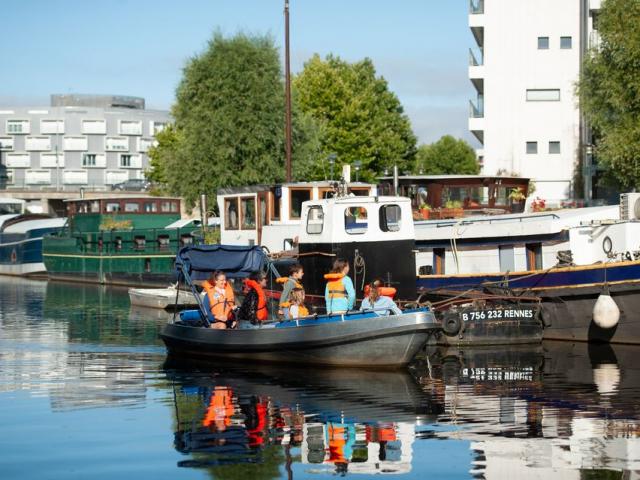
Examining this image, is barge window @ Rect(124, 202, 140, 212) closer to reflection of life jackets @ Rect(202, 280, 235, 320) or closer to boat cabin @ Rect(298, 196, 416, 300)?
boat cabin @ Rect(298, 196, 416, 300)

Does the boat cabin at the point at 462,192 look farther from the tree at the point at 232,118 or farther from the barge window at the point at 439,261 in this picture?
the tree at the point at 232,118

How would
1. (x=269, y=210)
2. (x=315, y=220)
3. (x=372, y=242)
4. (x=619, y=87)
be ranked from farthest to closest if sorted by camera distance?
(x=619, y=87) → (x=269, y=210) → (x=315, y=220) → (x=372, y=242)

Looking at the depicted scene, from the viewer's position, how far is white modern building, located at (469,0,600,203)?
64250mm

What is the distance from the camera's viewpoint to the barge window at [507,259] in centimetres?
3231

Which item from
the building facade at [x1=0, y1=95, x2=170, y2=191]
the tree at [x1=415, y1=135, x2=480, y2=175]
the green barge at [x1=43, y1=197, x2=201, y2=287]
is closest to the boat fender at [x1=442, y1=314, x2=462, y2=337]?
the green barge at [x1=43, y1=197, x2=201, y2=287]

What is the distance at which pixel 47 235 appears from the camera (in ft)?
220

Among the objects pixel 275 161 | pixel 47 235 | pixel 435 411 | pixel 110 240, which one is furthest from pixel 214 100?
pixel 435 411

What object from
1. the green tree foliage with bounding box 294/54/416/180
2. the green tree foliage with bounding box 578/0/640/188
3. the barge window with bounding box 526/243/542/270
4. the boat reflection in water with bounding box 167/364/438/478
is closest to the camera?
the boat reflection in water with bounding box 167/364/438/478

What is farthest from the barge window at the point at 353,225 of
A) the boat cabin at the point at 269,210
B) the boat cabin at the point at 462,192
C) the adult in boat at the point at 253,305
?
the boat cabin at the point at 462,192

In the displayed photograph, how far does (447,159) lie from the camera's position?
125750 mm

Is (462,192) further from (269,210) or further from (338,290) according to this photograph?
(338,290)

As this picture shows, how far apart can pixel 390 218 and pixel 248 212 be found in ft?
45.2

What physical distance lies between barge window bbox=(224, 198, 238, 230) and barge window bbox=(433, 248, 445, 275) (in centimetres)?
1087

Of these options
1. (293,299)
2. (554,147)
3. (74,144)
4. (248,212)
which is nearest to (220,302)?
(293,299)
